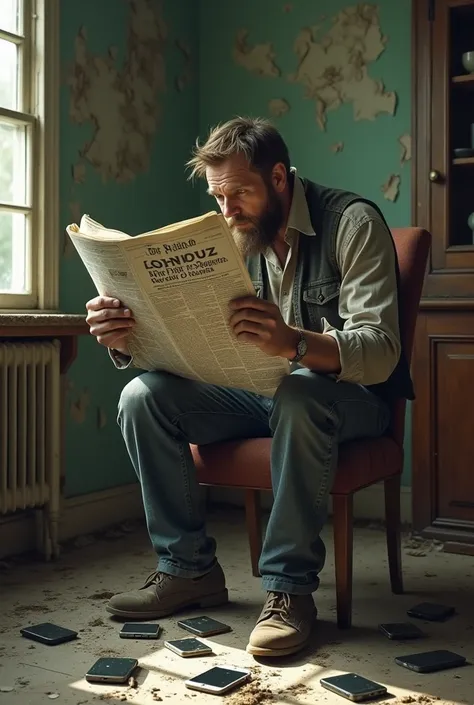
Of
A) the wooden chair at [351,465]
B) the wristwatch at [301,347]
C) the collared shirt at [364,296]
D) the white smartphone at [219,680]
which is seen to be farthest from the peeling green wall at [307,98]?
the white smartphone at [219,680]

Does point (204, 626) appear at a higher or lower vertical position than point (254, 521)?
lower

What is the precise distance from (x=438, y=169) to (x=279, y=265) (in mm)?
978

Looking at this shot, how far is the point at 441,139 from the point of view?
2.84m

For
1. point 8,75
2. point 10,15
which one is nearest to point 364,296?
point 8,75

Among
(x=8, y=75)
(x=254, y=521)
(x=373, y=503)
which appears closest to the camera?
(x=254, y=521)

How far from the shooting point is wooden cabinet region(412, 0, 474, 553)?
279cm

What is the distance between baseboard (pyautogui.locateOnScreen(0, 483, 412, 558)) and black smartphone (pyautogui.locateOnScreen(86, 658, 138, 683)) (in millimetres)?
1041

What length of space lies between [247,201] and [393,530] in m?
0.90

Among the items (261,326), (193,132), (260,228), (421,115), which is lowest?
(261,326)

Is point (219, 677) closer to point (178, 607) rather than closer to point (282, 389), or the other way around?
point (178, 607)

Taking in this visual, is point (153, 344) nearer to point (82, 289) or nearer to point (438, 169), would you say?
point (82, 289)

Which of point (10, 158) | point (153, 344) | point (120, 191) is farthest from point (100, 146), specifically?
point (153, 344)

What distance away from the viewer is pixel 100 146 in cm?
305

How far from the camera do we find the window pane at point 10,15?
2.71 meters
